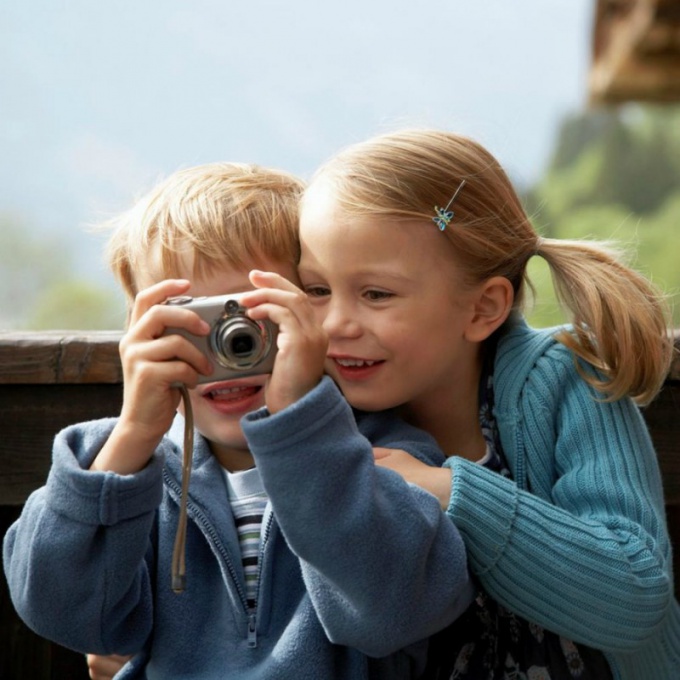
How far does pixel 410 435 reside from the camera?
65.5 inches

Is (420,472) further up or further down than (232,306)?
further down

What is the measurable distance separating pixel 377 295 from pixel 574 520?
39 centimetres

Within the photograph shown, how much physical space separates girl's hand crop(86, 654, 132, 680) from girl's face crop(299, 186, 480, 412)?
52cm

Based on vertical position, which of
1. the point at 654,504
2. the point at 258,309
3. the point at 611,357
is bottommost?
the point at 654,504

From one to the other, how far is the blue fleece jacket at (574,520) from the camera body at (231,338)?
0.30 metres

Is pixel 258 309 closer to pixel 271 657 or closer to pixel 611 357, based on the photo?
pixel 271 657

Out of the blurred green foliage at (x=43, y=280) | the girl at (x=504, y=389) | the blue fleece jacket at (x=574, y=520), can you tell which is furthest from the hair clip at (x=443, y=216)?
the blurred green foliage at (x=43, y=280)

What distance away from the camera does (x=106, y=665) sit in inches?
69.6

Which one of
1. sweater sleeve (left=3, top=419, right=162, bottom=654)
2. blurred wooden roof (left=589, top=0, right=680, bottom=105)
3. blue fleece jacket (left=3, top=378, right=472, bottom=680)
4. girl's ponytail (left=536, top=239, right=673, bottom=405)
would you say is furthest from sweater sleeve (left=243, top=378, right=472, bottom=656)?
blurred wooden roof (left=589, top=0, right=680, bottom=105)

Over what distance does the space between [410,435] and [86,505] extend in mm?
455

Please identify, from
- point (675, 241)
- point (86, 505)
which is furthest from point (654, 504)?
point (675, 241)

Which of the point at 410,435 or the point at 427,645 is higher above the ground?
the point at 410,435

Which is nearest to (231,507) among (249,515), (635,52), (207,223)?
(249,515)

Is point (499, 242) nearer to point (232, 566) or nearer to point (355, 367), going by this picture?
point (355, 367)
